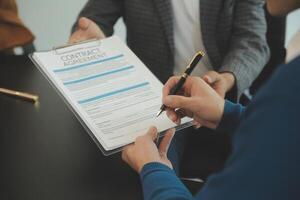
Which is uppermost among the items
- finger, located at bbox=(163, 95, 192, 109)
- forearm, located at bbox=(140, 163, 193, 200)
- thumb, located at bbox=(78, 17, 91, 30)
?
thumb, located at bbox=(78, 17, 91, 30)

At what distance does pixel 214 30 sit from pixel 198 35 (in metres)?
0.05

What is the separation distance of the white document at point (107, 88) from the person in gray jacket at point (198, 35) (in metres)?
0.11

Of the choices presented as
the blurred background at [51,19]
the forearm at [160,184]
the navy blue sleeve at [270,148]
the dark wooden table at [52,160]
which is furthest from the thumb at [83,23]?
the blurred background at [51,19]

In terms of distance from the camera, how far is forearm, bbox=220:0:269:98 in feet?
3.49

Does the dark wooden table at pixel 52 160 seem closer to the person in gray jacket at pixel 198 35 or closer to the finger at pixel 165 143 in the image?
the finger at pixel 165 143

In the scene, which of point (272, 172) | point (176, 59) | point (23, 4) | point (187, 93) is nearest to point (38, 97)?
point (187, 93)

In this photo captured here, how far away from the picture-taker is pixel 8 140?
0.78 meters

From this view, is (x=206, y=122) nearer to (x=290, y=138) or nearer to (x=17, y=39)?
(x=290, y=138)

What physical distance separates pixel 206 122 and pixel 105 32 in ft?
1.54

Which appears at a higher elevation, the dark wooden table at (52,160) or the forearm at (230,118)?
the dark wooden table at (52,160)

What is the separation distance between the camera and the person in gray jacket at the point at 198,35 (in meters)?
1.05

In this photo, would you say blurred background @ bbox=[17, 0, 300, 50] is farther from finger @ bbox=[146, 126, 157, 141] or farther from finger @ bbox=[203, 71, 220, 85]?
finger @ bbox=[146, 126, 157, 141]

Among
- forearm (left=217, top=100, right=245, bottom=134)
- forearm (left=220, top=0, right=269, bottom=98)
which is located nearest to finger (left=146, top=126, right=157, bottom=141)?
forearm (left=217, top=100, right=245, bottom=134)

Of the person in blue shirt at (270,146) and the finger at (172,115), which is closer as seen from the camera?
the person in blue shirt at (270,146)
